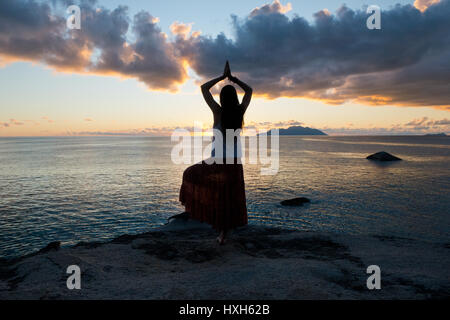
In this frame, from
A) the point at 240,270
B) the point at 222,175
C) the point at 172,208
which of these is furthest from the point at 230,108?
the point at 172,208

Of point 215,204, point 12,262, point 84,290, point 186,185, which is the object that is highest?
point 186,185

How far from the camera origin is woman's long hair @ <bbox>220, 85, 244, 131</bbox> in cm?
589

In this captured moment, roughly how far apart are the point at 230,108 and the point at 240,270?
3723mm

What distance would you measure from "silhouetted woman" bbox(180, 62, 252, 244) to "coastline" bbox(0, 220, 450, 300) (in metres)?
1.16

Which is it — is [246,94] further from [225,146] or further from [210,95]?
[225,146]

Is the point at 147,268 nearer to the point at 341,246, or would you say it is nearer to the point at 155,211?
the point at 341,246

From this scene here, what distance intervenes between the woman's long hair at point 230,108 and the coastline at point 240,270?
3391mm

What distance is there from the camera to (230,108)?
5902 mm

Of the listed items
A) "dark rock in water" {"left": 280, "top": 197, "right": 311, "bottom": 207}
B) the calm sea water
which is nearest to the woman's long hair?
the calm sea water

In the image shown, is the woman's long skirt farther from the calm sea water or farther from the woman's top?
the calm sea water

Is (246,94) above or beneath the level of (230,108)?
above

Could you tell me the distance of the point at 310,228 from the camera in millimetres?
13242
